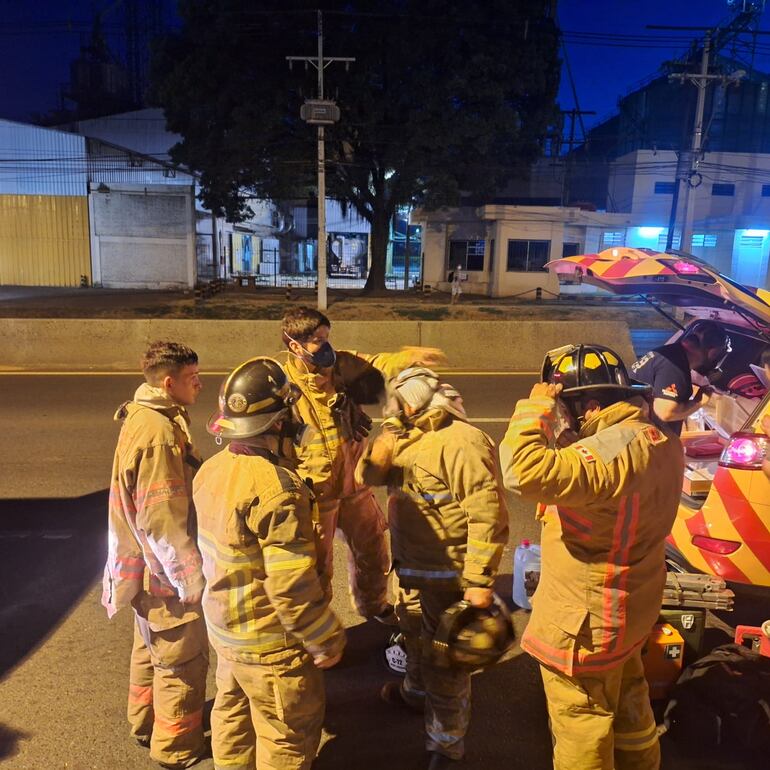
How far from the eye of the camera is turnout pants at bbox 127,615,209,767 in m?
2.63

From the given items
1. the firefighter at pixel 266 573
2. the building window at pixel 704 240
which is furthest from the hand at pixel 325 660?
the building window at pixel 704 240

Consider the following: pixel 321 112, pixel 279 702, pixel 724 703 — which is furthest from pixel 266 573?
pixel 321 112

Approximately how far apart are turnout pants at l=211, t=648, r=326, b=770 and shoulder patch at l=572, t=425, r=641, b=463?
1.17 metres

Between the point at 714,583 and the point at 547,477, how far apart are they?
5.96 ft

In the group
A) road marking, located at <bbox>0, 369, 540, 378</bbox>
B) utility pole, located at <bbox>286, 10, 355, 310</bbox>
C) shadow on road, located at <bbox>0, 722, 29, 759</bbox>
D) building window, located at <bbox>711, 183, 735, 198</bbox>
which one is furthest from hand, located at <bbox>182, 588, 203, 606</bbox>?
building window, located at <bbox>711, 183, 735, 198</bbox>

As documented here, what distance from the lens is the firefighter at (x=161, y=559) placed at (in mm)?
2500

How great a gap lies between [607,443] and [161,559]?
5.58 feet

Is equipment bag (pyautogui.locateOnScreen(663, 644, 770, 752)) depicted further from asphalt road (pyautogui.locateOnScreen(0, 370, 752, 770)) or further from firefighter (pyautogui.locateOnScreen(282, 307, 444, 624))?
firefighter (pyautogui.locateOnScreen(282, 307, 444, 624))

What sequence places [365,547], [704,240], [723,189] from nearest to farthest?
[365,547] → [723,189] → [704,240]

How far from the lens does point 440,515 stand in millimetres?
2635

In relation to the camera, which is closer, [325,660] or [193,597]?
[325,660]

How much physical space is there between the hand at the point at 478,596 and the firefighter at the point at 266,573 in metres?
0.54

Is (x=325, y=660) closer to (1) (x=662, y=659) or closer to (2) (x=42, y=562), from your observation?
(1) (x=662, y=659)

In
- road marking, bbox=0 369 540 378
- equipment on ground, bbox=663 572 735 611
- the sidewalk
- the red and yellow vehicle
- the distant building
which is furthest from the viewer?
the distant building
